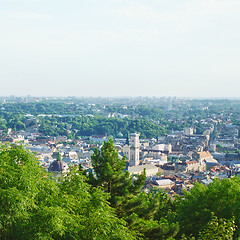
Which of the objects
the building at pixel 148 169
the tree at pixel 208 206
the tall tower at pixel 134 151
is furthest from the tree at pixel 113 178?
the tall tower at pixel 134 151

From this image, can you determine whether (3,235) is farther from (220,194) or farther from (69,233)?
(220,194)

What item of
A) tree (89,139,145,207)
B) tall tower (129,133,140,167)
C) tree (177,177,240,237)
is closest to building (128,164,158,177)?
tall tower (129,133,140,167)

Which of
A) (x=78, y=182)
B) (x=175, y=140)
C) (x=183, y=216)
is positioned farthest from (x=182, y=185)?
(x=175, y=140)

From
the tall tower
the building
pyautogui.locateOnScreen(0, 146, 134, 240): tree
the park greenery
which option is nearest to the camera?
pyautogui.locateOnScreen(0, 146, 134, 240): tree

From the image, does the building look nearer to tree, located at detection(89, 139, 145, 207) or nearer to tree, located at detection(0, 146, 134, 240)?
tree, located at detection(89, 139, 145, 207)

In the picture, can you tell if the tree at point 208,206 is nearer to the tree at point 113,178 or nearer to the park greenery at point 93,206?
the park greenery at point 93,206

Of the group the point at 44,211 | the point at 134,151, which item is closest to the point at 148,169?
the point at 134,151

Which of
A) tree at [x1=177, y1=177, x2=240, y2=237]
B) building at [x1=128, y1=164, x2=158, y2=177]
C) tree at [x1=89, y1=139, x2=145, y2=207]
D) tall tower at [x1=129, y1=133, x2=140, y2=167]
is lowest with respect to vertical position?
building at [x1=128, y1=164, x2=158, y2=177]

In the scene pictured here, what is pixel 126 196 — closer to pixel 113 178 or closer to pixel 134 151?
pixel 113 178
